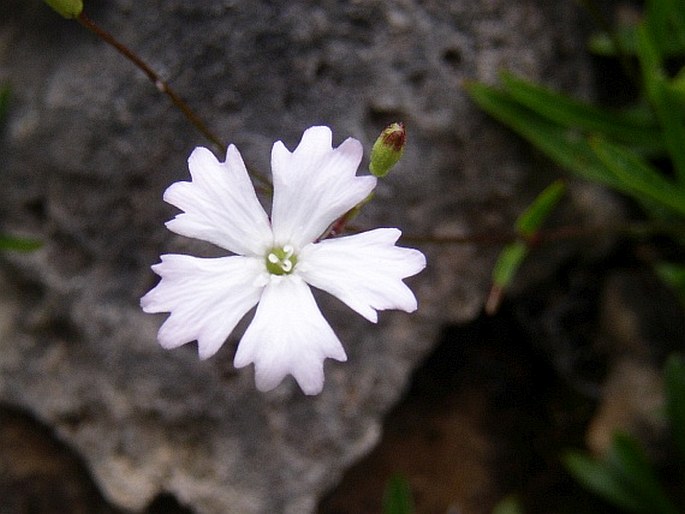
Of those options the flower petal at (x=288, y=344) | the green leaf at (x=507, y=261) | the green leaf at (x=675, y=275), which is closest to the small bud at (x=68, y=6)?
Result: the flower petal at (x=288, y=344)

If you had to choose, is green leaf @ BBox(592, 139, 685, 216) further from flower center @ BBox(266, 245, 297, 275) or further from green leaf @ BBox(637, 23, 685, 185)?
flower center @ BBox(266, 245, 297, 275)

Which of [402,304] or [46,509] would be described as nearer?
[402,304]

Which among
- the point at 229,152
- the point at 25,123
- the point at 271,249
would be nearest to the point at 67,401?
the point at 25,123

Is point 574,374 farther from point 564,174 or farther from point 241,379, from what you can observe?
point 241,379

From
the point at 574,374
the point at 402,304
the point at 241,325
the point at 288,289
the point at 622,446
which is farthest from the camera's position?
the point at 574,374

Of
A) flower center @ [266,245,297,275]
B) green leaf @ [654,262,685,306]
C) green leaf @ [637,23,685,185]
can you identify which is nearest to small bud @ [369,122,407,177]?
flower center @ [266,245,297,275]

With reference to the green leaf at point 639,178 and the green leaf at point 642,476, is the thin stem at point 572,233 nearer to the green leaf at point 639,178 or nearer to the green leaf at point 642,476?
the green leaf at point 639,178

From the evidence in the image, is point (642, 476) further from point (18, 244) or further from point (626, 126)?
point (18, 244)
